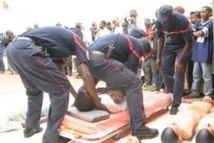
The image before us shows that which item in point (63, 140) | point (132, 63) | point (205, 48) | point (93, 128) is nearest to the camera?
point (93, 128)

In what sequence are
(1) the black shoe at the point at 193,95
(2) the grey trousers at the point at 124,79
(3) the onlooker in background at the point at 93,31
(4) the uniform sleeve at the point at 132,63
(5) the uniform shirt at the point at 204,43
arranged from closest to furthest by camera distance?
(2) the grey trousers at the point at 124,79
(4) the uniform sleeve at the point at 132,63
(5) the uniform shirt at the point at 204,43
(1) the black shoe at the point at 193,95
(3) the onlooker in background at the point at 93,31

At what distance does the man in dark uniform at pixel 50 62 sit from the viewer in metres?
2.73

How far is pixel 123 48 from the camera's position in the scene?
10.1 ft

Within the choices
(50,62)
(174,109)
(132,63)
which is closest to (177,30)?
(132,63)

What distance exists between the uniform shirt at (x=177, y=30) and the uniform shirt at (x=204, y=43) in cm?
86

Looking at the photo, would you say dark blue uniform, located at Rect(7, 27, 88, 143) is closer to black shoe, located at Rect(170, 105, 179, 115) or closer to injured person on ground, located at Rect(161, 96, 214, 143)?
injured person on ground, located at Rect(161, 96, 214, 143)

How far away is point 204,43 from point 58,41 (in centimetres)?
234

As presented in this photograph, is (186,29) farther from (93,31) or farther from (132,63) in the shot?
(93,31)

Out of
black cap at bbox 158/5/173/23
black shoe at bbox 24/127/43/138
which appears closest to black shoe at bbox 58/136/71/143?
black shoe at bbox 24/127/43/138

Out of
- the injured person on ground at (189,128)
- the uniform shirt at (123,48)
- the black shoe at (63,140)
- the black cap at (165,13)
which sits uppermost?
the black cap at (165,13)

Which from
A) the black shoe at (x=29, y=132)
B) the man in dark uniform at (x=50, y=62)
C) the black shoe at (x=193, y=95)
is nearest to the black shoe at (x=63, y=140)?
the man in dark uniform at (x=50, y=62)

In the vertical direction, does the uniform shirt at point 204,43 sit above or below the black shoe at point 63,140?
above

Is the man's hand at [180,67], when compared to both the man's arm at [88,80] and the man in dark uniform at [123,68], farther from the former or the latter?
the man's arm at [88,80]

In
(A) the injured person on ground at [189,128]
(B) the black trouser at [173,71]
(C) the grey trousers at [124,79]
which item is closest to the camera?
(A) the injured person on ground at [189,128]
